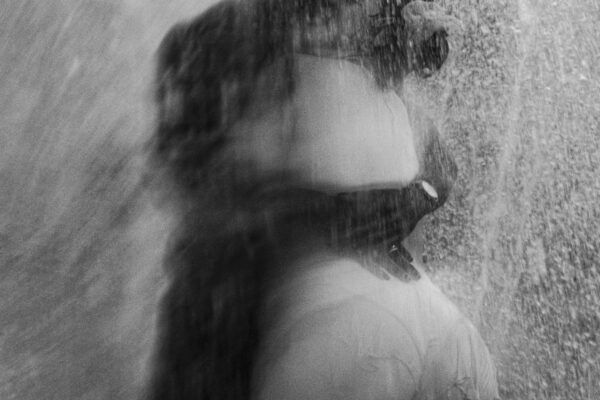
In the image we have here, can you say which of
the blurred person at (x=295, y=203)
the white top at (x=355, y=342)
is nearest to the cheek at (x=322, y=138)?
the blurred person at (x=295, y=203)

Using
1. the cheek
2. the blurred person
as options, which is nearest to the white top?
the blurred person

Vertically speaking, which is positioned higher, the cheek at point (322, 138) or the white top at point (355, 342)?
the cheek at point (322, 138)

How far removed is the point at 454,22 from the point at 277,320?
486 millimetres

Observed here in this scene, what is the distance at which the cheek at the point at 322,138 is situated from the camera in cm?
85

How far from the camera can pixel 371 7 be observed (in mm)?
861

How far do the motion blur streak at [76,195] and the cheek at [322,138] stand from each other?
153 mm

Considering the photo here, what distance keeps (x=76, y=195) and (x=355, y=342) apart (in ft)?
1.32

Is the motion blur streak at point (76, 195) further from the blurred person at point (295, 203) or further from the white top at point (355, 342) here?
the white top at point (355, 342)

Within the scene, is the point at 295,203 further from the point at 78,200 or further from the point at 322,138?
the point at 78,200

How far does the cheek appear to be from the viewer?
85 centimetres

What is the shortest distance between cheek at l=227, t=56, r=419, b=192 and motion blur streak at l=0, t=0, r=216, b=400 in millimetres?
153

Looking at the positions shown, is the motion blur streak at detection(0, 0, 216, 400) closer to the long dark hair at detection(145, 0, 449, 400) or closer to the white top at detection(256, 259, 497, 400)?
the long dark hair at detection(145, 0, 449, 400)

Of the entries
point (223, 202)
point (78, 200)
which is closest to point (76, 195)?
point (78, 200)

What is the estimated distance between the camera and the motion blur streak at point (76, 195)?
863 millimetres
